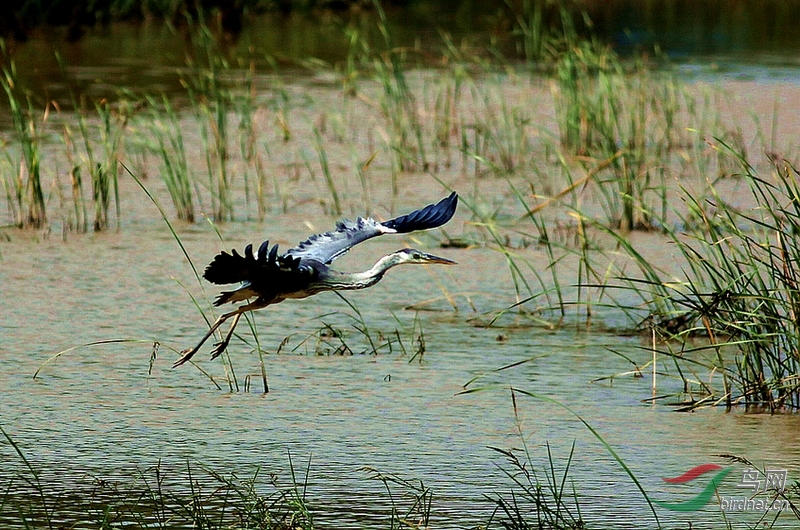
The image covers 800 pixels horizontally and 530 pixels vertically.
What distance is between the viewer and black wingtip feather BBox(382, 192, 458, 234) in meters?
3.24

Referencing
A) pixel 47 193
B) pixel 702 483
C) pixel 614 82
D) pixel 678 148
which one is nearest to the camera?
pixel 702 483

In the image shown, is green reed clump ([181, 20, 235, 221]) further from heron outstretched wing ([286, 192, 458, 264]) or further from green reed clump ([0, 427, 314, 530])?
green reed clump ([0, 427, 314, 530])

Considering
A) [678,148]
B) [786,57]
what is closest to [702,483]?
[678,148]

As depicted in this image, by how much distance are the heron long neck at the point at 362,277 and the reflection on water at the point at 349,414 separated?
1.17 ft

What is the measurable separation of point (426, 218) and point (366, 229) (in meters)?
0.15

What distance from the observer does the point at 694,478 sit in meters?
3.16

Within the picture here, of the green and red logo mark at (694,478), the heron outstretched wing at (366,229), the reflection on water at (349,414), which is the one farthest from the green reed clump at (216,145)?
the green and red logo mark at (694,478)

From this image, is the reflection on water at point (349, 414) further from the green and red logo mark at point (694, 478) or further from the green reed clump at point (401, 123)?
the green reed clump at point (401, 123)

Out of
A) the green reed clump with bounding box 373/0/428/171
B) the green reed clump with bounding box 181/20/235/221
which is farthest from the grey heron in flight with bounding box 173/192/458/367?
the green reed clump with bounding box 373/0/428/171

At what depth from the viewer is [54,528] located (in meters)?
2.79

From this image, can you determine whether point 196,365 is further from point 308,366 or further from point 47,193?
point 47,193

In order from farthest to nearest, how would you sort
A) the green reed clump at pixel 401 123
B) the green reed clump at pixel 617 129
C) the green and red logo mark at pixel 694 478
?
the green reed clump at pixel 401 123
the green reed clump at pixel 617 129
the green and red logo mark at pixel 694 478

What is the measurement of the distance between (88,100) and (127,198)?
214 cm

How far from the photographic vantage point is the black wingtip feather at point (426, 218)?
10.6ft
